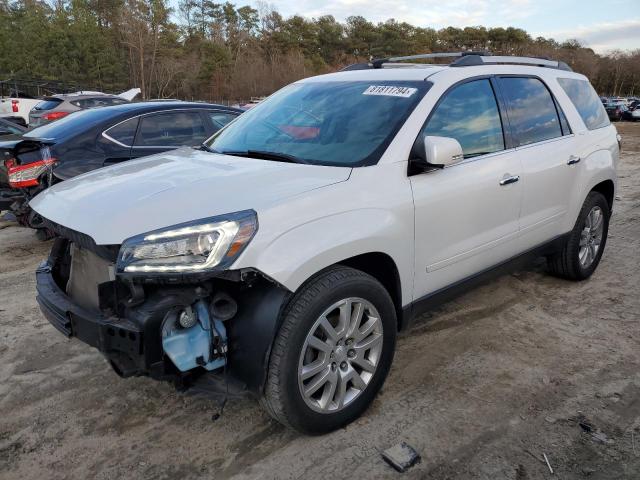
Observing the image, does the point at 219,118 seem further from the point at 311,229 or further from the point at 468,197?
the point at 311,229

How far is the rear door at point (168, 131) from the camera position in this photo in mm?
6004

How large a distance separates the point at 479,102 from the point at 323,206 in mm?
1606

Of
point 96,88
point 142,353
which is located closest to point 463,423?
point 142,353

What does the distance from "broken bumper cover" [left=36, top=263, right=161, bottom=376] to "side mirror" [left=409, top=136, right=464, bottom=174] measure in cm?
165

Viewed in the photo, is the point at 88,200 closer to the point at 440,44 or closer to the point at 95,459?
the point at 95,459

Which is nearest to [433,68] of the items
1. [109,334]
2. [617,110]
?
[109,334]

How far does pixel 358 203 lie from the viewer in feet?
8.52

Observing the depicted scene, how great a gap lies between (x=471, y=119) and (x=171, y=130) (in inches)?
161

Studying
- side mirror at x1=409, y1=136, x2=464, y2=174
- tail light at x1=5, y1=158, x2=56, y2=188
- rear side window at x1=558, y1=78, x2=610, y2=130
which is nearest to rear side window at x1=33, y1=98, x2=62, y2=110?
tail light at x1=5, y1=158, x2=56, y2=188

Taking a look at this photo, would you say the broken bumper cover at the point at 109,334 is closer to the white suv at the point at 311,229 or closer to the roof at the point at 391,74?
the white suv at the point at 311,229

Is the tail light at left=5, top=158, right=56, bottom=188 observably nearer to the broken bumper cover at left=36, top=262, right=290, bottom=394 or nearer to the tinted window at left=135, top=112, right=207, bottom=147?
the tinted window at left=135, top=112, right=207, bottom=147

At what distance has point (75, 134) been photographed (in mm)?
5613

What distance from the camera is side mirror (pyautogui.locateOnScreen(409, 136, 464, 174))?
276 cm

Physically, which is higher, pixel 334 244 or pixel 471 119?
pixel 471 119
